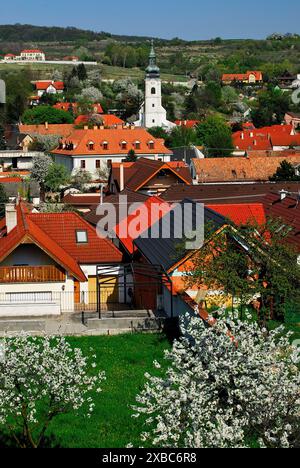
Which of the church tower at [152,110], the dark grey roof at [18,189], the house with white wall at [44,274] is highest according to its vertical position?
the church tower at [152,110]

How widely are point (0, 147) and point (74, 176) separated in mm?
12447

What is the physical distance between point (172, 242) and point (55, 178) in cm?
3377

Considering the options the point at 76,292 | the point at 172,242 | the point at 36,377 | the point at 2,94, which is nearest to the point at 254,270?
the point at 172,242

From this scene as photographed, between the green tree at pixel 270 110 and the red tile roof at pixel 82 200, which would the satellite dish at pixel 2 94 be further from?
the red tile roof at pixel 82 200

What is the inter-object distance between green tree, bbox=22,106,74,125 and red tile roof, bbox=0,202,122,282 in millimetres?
62723

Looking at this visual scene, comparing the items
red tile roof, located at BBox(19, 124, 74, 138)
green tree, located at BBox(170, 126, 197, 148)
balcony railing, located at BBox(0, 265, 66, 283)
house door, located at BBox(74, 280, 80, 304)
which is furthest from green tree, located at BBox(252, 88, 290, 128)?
balcony railing, located at BBox(0, 265, 66, 283)

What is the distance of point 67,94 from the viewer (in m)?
113

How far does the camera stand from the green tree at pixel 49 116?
86.1 m

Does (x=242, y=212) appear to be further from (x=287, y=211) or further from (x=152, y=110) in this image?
(x=152, y=110)

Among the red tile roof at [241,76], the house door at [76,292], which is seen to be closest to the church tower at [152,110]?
the red tile roof at [241,76]

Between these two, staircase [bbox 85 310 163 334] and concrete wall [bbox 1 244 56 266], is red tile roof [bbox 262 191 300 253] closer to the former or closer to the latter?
staircase [bbox 85 310 163 334]

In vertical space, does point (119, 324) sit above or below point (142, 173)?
below

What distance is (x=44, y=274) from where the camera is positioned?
818 inches
